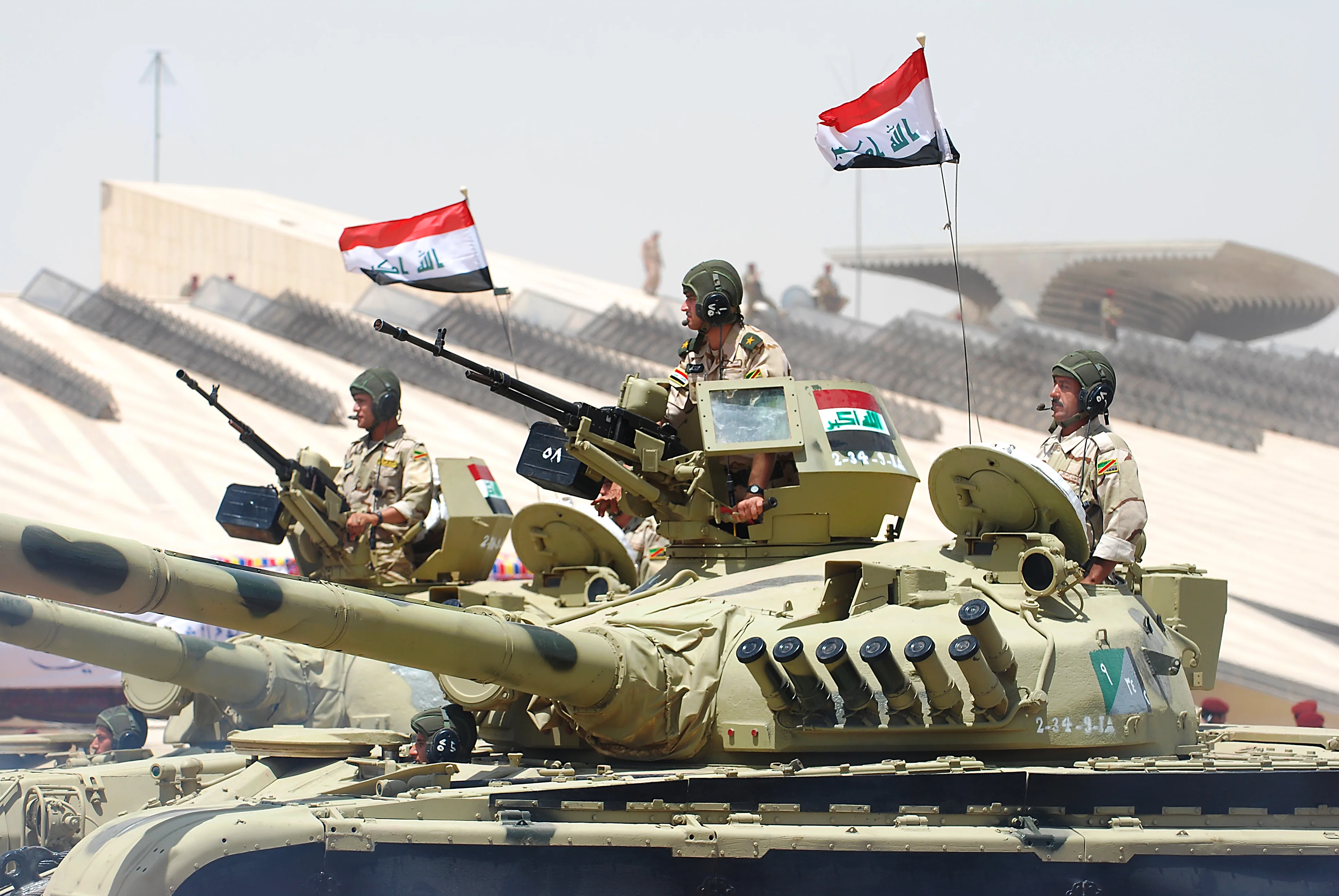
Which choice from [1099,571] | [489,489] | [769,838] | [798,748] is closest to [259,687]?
[489,489]

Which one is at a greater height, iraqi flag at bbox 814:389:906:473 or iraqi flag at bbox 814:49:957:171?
iraqi flag at bbox 814:49:957:171

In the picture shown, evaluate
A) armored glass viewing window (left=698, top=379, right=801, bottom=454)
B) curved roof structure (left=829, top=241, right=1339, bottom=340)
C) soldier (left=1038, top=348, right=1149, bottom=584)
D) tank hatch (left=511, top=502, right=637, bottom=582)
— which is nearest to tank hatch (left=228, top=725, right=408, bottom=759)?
armored glass viewing window (left=698, top=379, right=801, bottom=454)

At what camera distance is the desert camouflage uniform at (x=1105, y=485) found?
10125 mm

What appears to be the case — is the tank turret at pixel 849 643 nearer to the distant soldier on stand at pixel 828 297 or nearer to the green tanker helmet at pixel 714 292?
the green tanker helmet at pixel 714 292

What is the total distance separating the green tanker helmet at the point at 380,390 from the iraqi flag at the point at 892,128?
453 cm

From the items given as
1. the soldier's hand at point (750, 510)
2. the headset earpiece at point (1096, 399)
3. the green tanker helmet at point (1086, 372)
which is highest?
the green tanker helmet at point (1086, 372)

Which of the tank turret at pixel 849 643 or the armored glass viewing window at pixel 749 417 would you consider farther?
the armored glass viewing window at pixel 749 417

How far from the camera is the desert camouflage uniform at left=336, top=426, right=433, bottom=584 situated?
1433 centimetres

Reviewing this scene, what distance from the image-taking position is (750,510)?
1057 cm

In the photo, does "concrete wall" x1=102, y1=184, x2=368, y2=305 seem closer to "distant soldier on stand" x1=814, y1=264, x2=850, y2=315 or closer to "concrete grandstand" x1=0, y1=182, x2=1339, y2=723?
"concrete grandstand" x1=0, y1=182, x2=1339, y2=723

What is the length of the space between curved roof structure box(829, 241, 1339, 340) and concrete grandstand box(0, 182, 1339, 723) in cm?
1087

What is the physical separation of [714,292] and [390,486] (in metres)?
4.50

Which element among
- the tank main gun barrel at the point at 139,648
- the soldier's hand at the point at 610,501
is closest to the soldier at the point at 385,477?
the tank main gun barrel at the point at 139,648

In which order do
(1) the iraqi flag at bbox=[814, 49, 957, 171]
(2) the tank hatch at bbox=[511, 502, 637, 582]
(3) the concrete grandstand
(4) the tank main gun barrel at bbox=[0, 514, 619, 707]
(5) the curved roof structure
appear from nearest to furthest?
(4) the tank main gun barrel at bbox=[0, 514, 619, 707] < (1) the iraqi flag at bbox=[814, 49, 957, 171] < (2) the tank hatch at bbox=[511, 502, 637, 582] < (3) the concrete grandstand < (5) the curved roof structure
